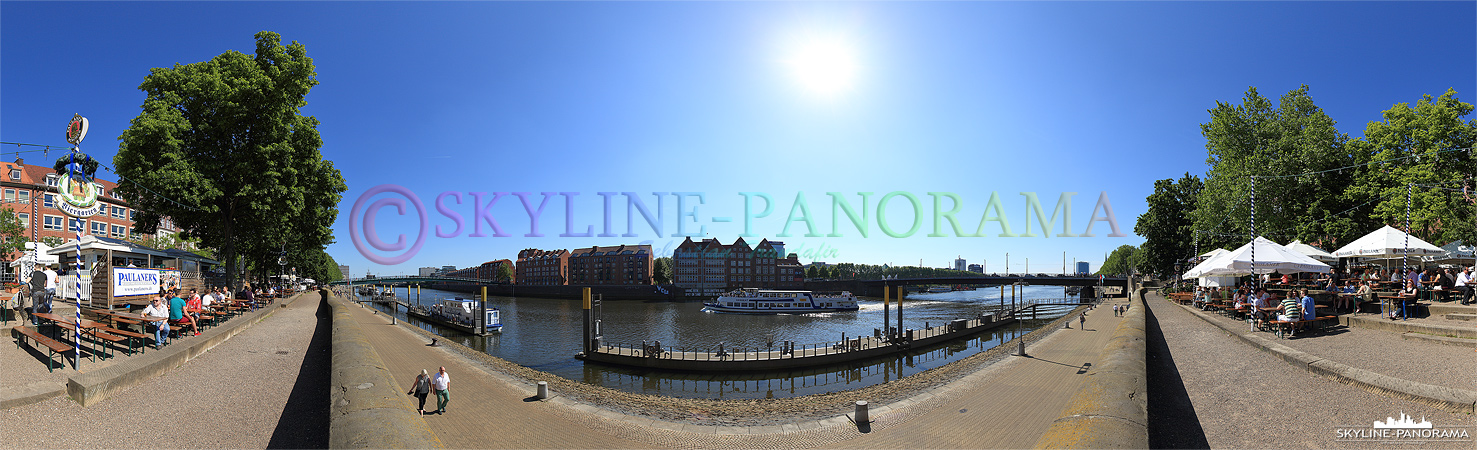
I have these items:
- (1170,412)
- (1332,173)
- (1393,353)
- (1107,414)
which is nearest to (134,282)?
(1107,414)

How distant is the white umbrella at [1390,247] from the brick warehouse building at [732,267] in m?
94.8

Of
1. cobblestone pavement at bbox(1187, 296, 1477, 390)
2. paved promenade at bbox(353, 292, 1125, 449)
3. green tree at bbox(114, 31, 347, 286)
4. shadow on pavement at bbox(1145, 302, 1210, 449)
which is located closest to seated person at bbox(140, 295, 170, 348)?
paved promenade at bbox(353, 292, 1125, 449)

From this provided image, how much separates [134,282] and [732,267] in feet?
320

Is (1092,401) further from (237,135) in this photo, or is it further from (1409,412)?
(237,135)

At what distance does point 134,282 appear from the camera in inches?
715

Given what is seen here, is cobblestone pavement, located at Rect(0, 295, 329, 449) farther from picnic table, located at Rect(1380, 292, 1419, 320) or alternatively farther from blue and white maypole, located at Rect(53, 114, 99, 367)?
picnic table, located at Rect(1380, 292, 1419, 320)

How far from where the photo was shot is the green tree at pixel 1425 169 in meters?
23.2

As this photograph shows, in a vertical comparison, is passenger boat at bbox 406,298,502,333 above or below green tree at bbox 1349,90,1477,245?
below

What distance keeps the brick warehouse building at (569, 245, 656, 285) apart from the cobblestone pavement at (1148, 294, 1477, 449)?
10773 centimetres

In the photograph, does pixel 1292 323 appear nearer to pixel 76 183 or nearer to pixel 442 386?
pixel 442 386

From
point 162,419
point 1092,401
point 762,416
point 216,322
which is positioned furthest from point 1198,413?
point 216,322

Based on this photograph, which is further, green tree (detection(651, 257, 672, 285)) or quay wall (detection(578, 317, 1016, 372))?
green tree (detection(651, 257, 672, 285))

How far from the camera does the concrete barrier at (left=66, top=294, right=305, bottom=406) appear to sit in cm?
862

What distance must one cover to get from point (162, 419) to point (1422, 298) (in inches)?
1339
